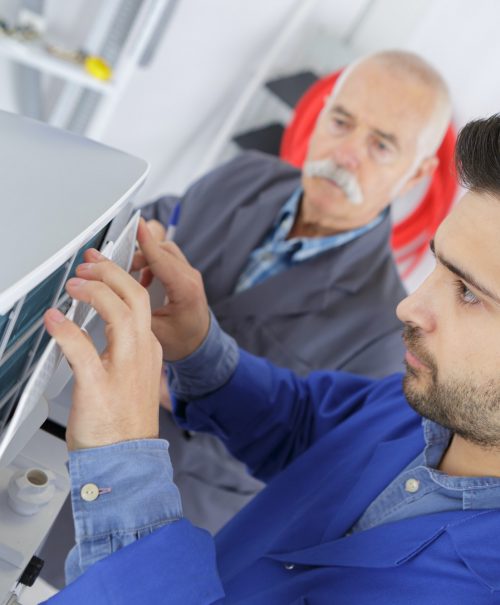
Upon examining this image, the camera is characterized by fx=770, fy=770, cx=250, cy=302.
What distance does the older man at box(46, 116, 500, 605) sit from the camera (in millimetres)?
693

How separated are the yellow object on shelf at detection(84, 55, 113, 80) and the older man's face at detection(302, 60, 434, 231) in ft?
2.26

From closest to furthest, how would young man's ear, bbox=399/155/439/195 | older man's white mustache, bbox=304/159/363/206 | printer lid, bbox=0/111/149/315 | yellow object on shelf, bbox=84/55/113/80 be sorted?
printer lid, bbox=0/111/149/315 → older man's white mustache, bbox=304/159/363/206 → young man's ear, bbox=399/155/439/195 → yellow object on shelf, bbox=84/55/113/80

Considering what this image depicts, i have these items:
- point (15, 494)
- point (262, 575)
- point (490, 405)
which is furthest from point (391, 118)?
point (15, 494)

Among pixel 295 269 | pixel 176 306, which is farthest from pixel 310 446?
pixel 295 269

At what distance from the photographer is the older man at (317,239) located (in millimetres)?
1476

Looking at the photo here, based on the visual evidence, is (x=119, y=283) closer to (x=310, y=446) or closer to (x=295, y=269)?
(x=310, y=446)

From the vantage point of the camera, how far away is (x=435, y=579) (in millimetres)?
804

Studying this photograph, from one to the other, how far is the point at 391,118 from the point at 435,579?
1.06 meters

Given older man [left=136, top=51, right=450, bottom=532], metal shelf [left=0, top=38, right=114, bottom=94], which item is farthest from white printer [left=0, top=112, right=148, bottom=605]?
metal shelf [left=0, top=38, right=114, bottom=94]

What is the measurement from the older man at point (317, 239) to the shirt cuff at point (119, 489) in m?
0.67

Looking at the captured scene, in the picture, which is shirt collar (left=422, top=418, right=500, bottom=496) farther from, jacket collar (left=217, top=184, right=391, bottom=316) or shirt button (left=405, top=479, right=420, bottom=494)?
jacket collar (left=217, top=184, right=391, bottom=316)

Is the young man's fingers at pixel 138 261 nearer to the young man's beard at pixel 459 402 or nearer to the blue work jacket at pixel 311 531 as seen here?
the blue work jacket at pixel 311 531

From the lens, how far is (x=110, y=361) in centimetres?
69

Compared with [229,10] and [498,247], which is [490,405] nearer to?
[498,247]
